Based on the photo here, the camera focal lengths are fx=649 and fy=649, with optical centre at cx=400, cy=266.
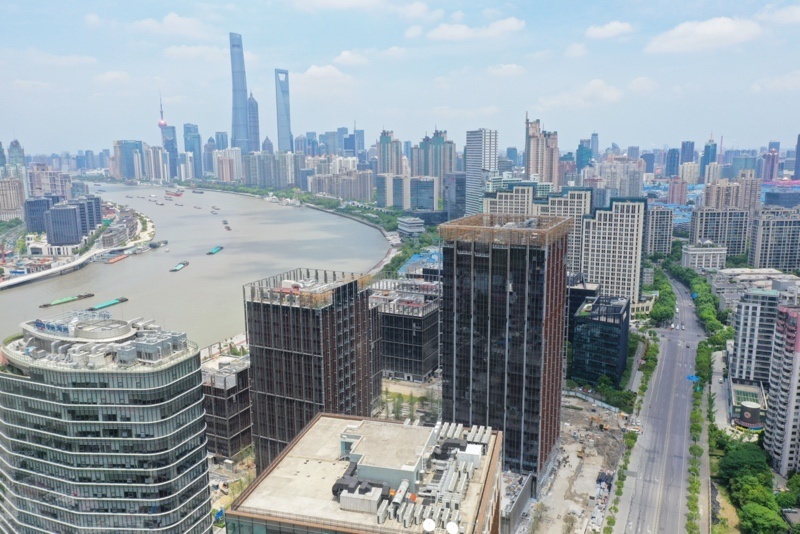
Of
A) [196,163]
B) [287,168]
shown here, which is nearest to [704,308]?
[287,168]

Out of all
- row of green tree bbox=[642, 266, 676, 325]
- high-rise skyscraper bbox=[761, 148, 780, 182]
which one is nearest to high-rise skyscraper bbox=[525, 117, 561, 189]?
row of green tree bbox=[642, 266, 676, 325]

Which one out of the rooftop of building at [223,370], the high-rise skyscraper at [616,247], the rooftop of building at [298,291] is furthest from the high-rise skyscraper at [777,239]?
the rooftop of building at [223,370]

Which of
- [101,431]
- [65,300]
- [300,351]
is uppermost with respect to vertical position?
[101,431]

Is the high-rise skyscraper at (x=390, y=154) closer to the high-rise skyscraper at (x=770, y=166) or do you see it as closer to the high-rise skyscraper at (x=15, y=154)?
the high-rise skyscraper at (x=15, y=154)

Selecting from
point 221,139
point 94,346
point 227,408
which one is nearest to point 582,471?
point 227,408

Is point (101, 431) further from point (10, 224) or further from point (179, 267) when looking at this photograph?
point (10, 224)
